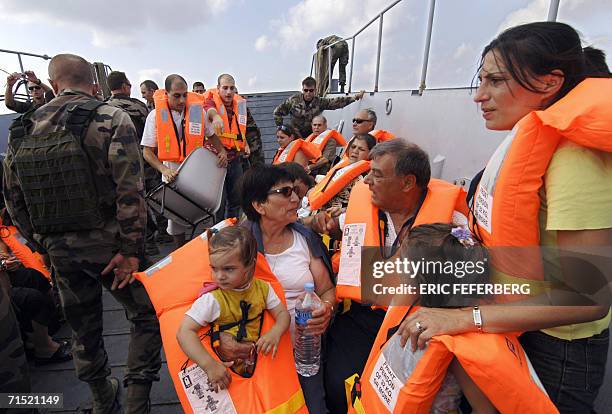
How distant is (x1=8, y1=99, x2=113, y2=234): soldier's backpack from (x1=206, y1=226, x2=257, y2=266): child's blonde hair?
70 cm

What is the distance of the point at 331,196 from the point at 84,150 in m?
1.68

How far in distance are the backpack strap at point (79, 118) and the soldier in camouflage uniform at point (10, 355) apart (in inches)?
27.9

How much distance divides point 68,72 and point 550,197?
208 centimetres

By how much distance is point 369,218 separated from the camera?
1.73 meters

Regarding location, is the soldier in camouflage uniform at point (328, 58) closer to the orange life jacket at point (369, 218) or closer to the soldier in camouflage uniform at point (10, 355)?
the orange life jacket at point (369, 218)

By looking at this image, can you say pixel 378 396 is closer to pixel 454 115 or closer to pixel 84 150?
pixel 84 150

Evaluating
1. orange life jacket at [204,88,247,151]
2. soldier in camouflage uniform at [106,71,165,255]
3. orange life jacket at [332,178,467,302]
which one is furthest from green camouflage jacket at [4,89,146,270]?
soldier in camouflage uniform at [106,71,165,255]

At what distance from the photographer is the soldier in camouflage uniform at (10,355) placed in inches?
51.3

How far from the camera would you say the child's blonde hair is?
4.62 ft

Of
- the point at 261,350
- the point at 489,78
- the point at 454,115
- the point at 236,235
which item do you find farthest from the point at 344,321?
the point at 454,115

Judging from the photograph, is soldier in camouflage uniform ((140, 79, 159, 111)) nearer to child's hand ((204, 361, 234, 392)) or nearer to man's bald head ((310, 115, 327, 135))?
man's bald head ((310, 115, 327, 135))

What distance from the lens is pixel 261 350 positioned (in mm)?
1408

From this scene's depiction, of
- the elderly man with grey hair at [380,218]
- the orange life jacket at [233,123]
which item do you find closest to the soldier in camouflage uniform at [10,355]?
the elderly man with grey hair at [380,218]

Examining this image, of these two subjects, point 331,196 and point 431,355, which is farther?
point 331,196
